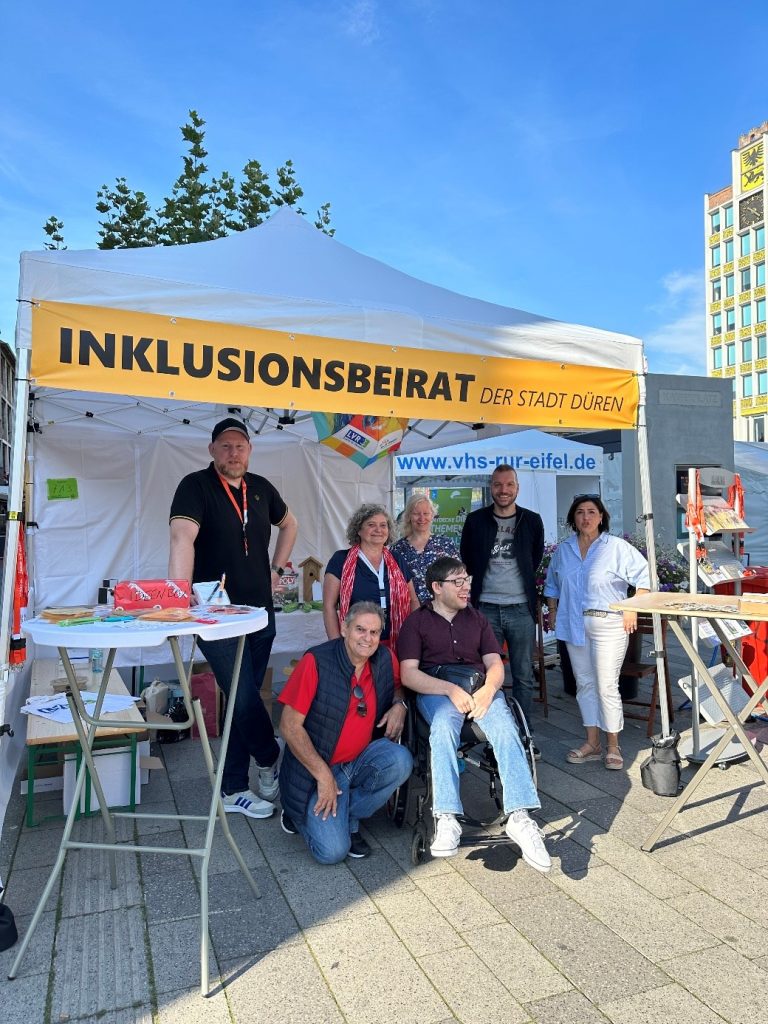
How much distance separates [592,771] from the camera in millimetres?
3750

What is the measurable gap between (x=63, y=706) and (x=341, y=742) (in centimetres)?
160

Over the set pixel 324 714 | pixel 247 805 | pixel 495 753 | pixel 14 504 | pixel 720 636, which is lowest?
pixel 247 805

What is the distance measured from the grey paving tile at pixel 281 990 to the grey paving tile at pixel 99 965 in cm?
26

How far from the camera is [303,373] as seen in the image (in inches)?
123

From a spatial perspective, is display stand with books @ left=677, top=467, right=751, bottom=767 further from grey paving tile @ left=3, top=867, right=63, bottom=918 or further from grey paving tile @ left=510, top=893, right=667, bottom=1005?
grey paving tile @ left=3, top=867, right=63, bottom=918

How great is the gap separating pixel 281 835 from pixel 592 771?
5.43 ft

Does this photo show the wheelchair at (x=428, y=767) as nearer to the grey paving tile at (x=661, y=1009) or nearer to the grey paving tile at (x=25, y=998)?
the grey paving tile at (x=661, y=1009)

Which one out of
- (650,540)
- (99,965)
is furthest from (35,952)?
(650,540)

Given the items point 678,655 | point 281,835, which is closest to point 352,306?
point 281,835

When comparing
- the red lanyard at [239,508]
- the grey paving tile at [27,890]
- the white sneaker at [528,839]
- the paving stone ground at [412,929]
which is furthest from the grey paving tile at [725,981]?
the red lanyard at [239,508]

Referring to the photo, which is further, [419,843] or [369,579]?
[369,579]

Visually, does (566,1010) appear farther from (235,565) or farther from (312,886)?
(235,565)

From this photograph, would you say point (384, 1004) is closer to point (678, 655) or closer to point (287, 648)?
point (287, 648)

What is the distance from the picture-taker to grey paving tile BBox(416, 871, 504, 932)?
2371 mm
